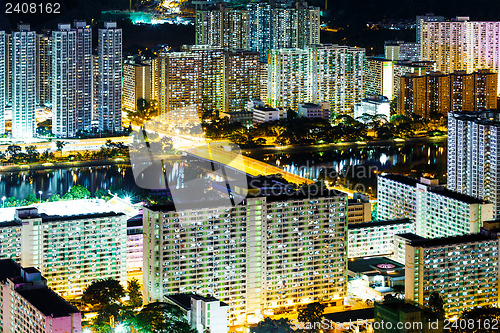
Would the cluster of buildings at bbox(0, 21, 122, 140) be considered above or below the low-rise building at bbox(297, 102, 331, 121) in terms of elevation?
above

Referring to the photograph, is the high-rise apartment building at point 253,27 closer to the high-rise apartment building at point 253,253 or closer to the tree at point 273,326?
the high-rise apartment building at point 253,253

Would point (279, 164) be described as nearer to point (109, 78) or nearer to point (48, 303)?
point (109, 78)

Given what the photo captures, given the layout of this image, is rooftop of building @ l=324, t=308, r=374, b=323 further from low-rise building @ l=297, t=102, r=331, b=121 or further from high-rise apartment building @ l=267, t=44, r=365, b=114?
high-rise apartment building @ l=267, t=44, r=365, b=114

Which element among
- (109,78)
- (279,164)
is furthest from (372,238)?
(109,78)

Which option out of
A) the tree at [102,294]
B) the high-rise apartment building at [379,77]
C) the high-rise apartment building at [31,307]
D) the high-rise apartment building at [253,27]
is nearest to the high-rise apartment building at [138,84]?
the high-rise apartment building at [253,27]

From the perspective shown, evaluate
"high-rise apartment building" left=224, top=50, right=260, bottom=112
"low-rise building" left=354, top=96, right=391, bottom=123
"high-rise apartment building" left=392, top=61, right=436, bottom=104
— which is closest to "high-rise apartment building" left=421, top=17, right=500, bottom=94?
"high-rise apartment building" left=392, top=61, right=436, bottom=104

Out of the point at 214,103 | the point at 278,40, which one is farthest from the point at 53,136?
the point at 278,40
